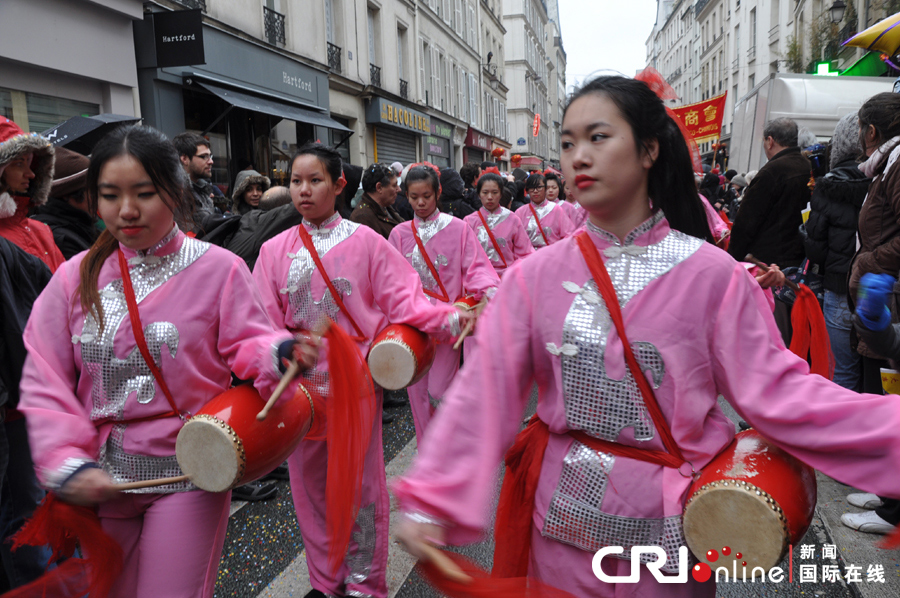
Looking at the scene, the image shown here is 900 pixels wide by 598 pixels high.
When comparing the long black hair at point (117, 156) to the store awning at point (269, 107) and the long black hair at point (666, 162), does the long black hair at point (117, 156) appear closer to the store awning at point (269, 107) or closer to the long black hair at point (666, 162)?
the long black hair at point (666, 162)

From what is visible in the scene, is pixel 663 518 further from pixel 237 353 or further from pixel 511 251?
pixel 511 251

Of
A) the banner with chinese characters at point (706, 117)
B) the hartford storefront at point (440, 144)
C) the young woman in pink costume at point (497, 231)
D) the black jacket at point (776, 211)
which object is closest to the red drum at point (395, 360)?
the black jacket at point (776, 211)

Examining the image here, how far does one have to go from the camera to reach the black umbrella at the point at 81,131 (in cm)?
419

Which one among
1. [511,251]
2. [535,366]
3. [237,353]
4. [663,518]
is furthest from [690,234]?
[511,251]

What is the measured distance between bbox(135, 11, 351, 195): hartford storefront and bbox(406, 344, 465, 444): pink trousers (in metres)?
5.07

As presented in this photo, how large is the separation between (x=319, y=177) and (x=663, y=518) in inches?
91.7

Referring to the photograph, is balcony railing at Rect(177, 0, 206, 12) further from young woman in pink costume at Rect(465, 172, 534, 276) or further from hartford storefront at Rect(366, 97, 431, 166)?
hartford storefront at Rect(366, 97, 431, 166)

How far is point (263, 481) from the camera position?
4.51 m

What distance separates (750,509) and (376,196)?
4582 millimetres

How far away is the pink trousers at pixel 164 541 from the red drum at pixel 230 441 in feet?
0.51

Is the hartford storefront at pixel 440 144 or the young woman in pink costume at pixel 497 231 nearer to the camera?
the young woman in pink costume at pixel 497 231

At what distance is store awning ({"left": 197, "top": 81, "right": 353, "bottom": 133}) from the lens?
10781 mm

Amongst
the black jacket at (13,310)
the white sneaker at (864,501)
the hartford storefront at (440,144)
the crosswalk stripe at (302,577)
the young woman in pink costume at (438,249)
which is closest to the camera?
the black jacket at (13,310)

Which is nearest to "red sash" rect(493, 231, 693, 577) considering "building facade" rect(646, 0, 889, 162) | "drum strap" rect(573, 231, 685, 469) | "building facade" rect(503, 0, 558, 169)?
"drum strap" rect(573, 231, 685, 469)
